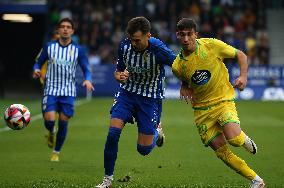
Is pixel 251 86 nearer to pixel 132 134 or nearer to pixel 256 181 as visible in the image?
pixel 132 134

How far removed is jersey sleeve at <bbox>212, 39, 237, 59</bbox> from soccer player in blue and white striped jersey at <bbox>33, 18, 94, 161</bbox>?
3.89m

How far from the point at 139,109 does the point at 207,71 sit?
4.22ft

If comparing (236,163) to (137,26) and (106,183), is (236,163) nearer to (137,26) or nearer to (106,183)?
(106,183)

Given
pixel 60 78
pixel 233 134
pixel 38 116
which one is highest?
pixel 60 78

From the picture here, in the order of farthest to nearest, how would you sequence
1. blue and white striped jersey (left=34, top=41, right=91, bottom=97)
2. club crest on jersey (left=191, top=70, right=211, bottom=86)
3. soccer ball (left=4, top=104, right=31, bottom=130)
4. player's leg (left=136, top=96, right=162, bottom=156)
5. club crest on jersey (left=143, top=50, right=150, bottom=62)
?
blue and white striped jersey (left=34, top=41, right=91, bottom=97) → soccer ball (left=4, top=104, right=31, bottom=130) → player's leg (left=136, top=96, right=162, bottom=156) → club crest on jersey (left=143, top=50, right=150, bottom=62) → club crest on jersey (left=191, top=70, right=211, bottom=86)

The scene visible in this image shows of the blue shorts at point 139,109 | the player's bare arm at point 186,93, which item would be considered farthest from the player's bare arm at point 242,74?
the blue shorts at point 139,109

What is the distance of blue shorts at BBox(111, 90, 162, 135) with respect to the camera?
9.73 m

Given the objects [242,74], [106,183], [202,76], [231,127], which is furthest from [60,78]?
[242,74]

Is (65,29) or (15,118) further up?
(65,29)

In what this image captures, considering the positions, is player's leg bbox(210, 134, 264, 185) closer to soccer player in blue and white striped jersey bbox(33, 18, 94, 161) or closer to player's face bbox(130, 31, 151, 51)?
player's face bbox(130, 31, 151, 51)

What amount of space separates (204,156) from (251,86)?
18173 millimetres

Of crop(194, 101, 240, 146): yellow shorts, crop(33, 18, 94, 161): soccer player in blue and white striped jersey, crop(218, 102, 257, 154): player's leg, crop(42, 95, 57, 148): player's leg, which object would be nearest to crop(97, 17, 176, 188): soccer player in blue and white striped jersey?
crop(194, 101, 240, 146): yellow shorts

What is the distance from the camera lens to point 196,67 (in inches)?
354

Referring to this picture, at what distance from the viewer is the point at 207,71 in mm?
9039
